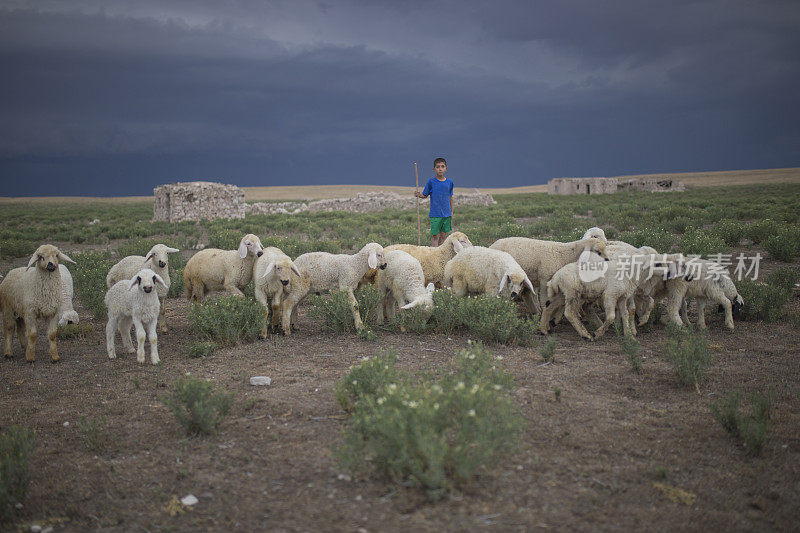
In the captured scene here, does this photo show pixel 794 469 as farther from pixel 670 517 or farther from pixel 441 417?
pixel 441 417

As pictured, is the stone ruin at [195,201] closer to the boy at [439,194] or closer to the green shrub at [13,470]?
the boy at [439,194]

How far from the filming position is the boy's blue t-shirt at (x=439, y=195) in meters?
11.9

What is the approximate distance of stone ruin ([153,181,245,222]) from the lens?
3281 centimetres

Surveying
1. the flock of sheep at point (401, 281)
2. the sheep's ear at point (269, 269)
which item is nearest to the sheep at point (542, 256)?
the flock of sheep at point (401, 281)

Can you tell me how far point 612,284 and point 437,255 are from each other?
3.08m

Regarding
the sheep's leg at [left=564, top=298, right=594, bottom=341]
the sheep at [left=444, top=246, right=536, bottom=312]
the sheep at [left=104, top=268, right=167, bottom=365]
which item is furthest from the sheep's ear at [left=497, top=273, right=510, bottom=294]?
the sheep at [left=104, top=268, right=167, bottom=365]

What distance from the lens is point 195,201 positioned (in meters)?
33.7

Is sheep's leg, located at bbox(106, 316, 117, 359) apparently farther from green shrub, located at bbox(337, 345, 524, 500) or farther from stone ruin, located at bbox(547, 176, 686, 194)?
stone ruin, located at bbox(547, 176, 686, 194)

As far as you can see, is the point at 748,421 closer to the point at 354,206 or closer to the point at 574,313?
the point at 574,313

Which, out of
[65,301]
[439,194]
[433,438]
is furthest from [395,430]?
[439,194]

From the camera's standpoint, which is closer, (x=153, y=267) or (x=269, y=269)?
(x=269, y=269)

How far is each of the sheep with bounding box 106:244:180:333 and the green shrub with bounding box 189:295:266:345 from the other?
0.82 meters

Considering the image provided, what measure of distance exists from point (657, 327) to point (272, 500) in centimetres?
670

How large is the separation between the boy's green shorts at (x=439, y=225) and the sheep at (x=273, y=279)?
4490mm
